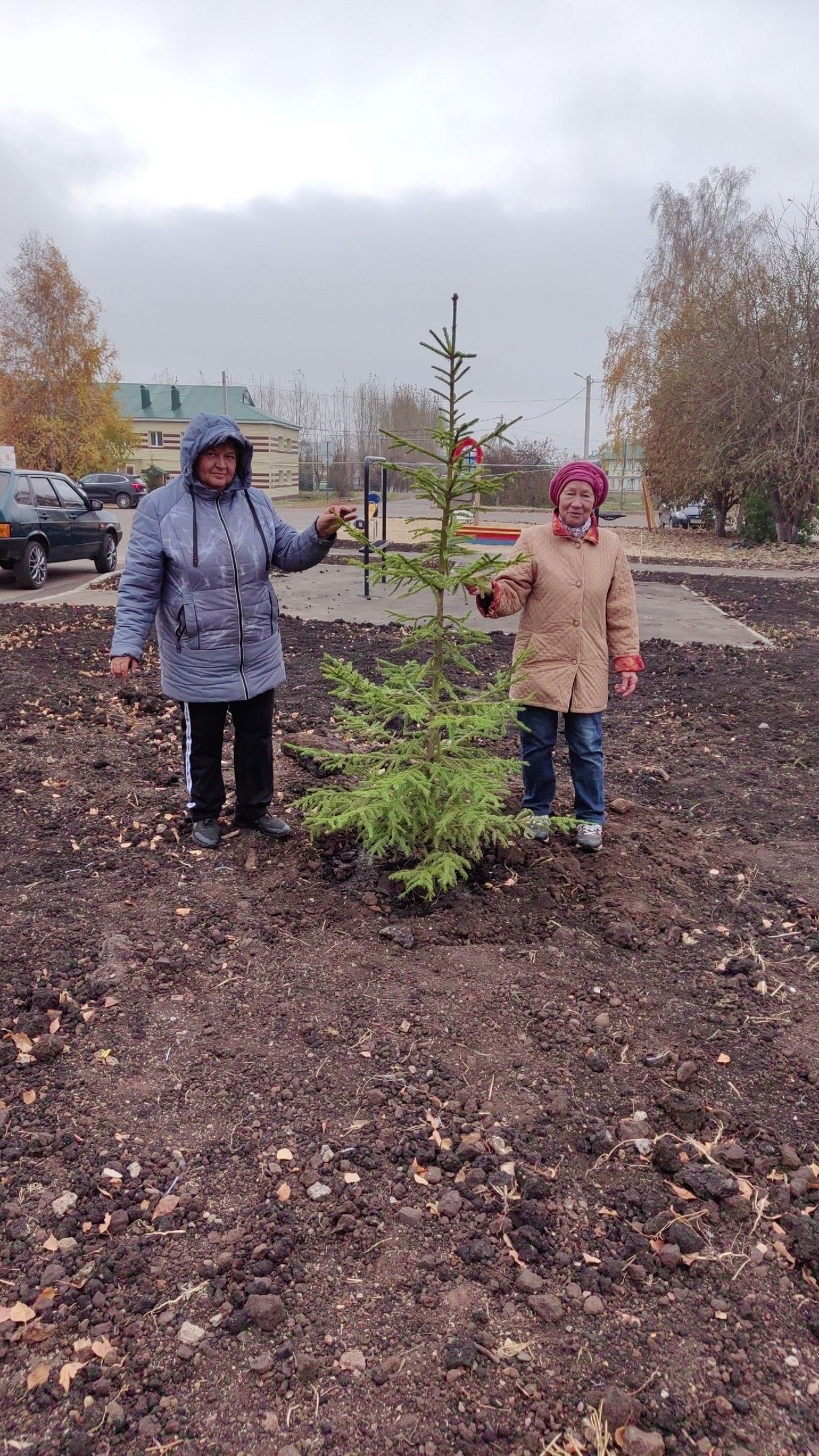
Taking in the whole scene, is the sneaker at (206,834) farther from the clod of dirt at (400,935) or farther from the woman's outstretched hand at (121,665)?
the clod of dirt at (400,935)

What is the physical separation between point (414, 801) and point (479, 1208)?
1.58 metres

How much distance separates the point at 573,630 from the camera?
3887 mm

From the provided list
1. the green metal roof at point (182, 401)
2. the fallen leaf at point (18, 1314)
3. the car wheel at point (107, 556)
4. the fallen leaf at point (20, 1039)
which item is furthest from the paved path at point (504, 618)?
the green metal roof at point (182, 401)

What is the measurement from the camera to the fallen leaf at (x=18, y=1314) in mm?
1839

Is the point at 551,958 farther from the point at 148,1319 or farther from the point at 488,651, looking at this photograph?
the point at 488,651

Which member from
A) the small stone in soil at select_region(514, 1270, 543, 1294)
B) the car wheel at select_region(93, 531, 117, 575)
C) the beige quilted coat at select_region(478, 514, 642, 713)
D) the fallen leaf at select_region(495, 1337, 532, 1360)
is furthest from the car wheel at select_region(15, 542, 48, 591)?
the fallen leaf at select_region(495, 1337, 532, 1360)

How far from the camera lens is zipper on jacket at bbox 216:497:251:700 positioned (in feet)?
12.0

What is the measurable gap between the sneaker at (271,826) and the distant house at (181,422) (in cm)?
5214

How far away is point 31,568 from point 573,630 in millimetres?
11179

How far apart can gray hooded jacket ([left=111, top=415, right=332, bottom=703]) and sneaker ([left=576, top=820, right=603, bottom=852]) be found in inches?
58.6

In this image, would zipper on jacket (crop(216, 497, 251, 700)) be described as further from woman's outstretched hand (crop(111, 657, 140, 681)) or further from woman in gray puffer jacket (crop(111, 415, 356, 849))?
woman's outstretched hand (crop(111, 657, 140, 681))

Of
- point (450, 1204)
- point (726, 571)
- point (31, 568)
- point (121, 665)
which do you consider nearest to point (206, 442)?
point (121, 665)

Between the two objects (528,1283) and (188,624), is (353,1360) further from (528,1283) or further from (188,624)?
(188,624)

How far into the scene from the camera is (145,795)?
4578 mm
